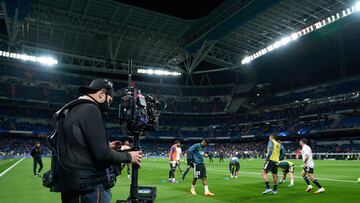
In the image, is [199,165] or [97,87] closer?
[97,87]

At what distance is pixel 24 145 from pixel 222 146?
1630 inches

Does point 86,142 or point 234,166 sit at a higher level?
point 86,142

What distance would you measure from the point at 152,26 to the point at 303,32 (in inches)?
761

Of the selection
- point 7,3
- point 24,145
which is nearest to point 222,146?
point 24,145

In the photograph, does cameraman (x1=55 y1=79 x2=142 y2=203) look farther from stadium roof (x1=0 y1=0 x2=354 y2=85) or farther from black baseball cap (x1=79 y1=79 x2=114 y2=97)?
stadium roof (x1=0 y1=0 x2=354 y2=85)

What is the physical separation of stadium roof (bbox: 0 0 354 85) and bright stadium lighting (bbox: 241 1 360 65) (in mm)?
504

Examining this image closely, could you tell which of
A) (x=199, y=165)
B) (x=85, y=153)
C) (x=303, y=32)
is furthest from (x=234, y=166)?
(x=303, y=32)

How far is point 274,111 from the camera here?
6662cm

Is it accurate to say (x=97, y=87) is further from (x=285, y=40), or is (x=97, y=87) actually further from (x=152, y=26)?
(x=285, y=40)

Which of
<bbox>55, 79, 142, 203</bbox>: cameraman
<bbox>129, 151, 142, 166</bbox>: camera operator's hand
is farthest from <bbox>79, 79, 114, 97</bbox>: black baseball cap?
<bbox>129, 151, 142, 166</bbox>: camera operator's hand

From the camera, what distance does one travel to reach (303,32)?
124 feet

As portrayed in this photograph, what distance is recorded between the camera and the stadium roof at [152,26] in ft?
108

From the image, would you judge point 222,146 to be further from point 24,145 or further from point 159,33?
point 24,145

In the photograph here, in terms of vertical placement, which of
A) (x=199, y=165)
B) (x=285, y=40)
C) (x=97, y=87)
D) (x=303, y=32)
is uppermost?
(x=303, y=32)
